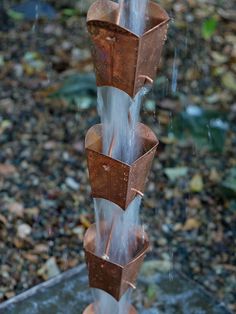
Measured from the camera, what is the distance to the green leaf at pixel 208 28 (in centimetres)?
350

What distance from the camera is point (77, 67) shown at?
3.29 meters

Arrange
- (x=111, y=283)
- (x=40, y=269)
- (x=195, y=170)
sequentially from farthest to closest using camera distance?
(x=195, y=170), (x=40, y=269), (x=111, y=283)

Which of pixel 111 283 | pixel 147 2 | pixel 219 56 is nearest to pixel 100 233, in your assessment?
pixel 111 283

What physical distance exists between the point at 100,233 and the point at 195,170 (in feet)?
4.28

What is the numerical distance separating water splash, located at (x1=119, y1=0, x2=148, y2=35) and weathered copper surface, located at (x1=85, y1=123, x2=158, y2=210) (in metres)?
0.24

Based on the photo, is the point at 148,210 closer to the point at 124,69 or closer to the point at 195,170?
the point at 195,170

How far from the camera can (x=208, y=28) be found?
3.49 meters

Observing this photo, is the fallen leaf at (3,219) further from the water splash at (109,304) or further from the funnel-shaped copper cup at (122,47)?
the funnel-shaped copper cup at (122,47)

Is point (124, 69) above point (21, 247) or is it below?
above

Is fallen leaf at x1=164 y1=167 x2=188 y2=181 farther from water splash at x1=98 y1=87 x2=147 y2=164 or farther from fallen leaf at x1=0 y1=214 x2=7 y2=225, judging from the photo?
water splash at x1=98 y1=87 x2=147 y2=164

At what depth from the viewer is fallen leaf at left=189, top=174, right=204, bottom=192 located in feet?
8.84

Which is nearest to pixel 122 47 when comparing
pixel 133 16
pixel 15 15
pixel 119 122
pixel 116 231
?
pixel 133 16

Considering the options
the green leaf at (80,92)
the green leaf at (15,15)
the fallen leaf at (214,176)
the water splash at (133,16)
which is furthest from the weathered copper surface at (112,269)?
the green leaf at (15,15)

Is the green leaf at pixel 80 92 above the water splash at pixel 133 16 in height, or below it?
below
